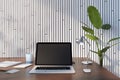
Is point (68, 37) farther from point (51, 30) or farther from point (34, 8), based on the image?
point (34, 8)

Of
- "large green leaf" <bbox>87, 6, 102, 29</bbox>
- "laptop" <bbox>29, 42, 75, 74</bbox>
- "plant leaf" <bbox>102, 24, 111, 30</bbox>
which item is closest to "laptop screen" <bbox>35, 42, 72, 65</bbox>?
"laptop" <bbox>29, 42, 75, 74</bbox>

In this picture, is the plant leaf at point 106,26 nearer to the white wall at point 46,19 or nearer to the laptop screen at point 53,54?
the white wall at point 46,19

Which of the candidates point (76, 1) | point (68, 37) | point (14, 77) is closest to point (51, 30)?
point (68, 37)

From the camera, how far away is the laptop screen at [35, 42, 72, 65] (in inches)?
84.7

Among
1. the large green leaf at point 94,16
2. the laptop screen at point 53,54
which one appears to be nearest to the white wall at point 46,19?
the large green leaf at point 94,16

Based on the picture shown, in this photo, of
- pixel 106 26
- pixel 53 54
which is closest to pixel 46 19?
pixel 106 26

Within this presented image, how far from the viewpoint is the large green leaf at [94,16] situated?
296 centimetres

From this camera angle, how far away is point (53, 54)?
220 cm

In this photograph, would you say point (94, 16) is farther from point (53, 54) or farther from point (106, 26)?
point (53, 54)

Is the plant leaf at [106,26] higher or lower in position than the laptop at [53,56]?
higher

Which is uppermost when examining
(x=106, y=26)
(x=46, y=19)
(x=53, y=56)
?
(x=46, y=19)

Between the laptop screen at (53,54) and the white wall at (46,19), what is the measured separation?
3.34 ft

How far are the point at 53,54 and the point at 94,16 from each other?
3.61ft

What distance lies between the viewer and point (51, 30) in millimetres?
3236
